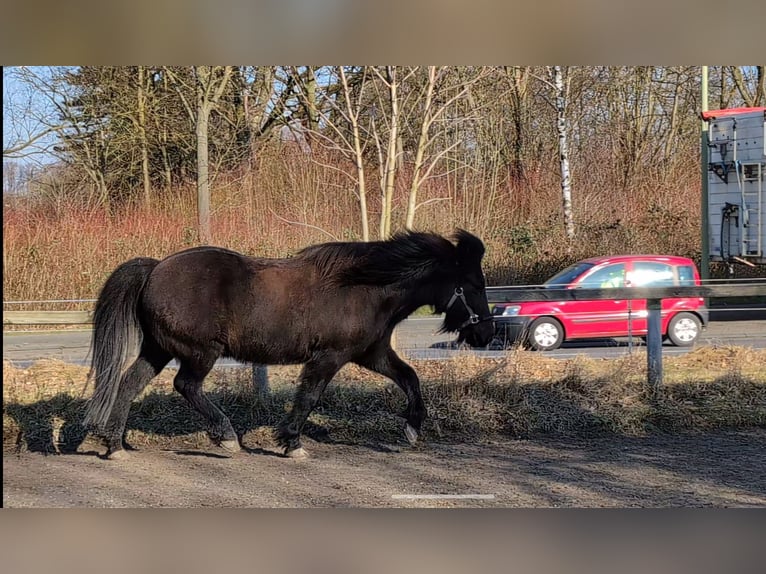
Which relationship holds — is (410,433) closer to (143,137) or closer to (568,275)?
(568,275)

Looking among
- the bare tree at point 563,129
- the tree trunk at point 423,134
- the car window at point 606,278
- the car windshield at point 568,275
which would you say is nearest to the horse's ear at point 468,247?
the tree trunk at point 423,134

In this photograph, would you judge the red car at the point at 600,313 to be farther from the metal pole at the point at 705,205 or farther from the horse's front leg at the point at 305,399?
the horse's front leg at the point at 305,399

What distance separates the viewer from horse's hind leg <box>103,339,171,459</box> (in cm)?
577

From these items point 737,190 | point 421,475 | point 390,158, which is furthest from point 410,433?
point 737,190

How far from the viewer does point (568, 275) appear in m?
8.82

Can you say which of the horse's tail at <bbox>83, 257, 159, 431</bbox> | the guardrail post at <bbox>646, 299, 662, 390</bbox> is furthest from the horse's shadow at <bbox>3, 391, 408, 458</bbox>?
the guardrail post at <bbox>646, 299, 662, 390</bbox>

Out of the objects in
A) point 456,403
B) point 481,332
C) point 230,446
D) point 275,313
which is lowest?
point 230,446

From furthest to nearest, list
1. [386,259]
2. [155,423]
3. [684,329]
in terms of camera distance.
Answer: [684,329], [155,423], [386,259]

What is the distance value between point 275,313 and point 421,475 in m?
1.49

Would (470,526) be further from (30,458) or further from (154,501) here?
(30,458)

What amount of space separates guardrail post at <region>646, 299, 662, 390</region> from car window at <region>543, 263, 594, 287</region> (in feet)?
5.35

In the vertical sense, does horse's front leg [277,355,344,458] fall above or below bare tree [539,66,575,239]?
below

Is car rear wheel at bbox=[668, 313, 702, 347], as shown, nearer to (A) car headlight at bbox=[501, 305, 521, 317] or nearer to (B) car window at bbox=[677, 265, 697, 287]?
(B) car window at bbox=[677, 265, 697, 287]
